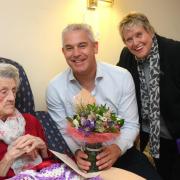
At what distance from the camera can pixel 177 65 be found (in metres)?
2.19

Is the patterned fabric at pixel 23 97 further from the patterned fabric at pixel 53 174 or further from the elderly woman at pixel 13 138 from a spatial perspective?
the patterned fabric at pixel 53 174

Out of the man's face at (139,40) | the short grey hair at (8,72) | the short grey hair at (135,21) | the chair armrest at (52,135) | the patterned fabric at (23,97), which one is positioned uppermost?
the short grey hair at (135,21)

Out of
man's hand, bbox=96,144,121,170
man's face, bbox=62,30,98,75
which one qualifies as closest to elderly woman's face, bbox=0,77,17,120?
man's face, bbox=62,30,98,75

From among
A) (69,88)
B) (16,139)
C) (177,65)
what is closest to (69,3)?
(69,88)

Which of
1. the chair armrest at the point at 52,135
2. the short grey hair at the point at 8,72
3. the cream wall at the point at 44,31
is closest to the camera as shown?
the short grey hair at the point at 8,72

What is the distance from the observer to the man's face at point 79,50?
201 cm

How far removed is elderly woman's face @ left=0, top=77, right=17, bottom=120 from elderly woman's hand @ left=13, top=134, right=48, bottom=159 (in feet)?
0.55

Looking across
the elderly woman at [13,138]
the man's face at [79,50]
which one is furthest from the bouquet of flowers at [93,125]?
the man's face at [79,50]

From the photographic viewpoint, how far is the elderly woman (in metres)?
1.65

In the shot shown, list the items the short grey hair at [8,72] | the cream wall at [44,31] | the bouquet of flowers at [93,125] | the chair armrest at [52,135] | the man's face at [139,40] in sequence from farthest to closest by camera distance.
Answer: the cream wall at [44,31] → the man's face at [139,40] → the chair armrest at [52,135] → the short grey hair at [8,72] → the bouquet of flowers at [93,125]

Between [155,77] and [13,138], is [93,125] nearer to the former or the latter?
[13,138]

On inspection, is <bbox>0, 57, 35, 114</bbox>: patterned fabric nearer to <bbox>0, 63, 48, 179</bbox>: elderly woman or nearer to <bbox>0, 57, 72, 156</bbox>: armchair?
<bbox>0, 57, 72, 156</bbox>: armchair

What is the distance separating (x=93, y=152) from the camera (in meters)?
1.65

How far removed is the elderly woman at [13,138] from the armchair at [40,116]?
0.49ft
